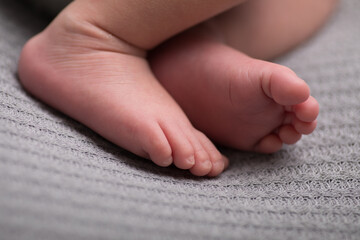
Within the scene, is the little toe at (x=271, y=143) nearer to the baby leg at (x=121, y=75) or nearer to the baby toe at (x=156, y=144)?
the baby leg at (x=121, y=75)

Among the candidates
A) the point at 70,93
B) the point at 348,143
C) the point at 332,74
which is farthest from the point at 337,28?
the point at 70,93

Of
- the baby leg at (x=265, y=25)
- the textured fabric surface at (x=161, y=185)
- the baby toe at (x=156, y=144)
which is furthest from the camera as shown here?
the baby leg at (x=265, y=25)

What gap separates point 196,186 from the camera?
0.64m

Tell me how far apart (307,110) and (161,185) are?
0.84ft

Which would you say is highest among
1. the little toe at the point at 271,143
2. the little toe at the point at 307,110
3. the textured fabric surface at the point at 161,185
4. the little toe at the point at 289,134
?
the little toe at the point at 307,110

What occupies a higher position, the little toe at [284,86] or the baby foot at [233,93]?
the little toe at [284,86]

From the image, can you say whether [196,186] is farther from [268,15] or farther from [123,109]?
[268,15]

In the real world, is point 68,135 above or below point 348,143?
below

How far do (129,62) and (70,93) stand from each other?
12cm

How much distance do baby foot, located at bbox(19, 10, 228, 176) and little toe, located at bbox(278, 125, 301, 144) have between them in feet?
0.36

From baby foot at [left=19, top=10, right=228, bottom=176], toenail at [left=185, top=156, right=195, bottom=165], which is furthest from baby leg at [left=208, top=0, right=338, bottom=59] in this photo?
toenail at [left=185, top=156, right=195, bottom=165]

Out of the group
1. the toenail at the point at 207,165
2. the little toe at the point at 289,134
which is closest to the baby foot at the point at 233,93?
the little toe at the point at 289,134

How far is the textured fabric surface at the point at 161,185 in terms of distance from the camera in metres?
0.48

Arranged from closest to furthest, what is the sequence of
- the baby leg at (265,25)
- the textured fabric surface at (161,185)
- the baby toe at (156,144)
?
the textured fabric surface at (161,185), the baby toe at (156,144), the baby leg at (265,25)
